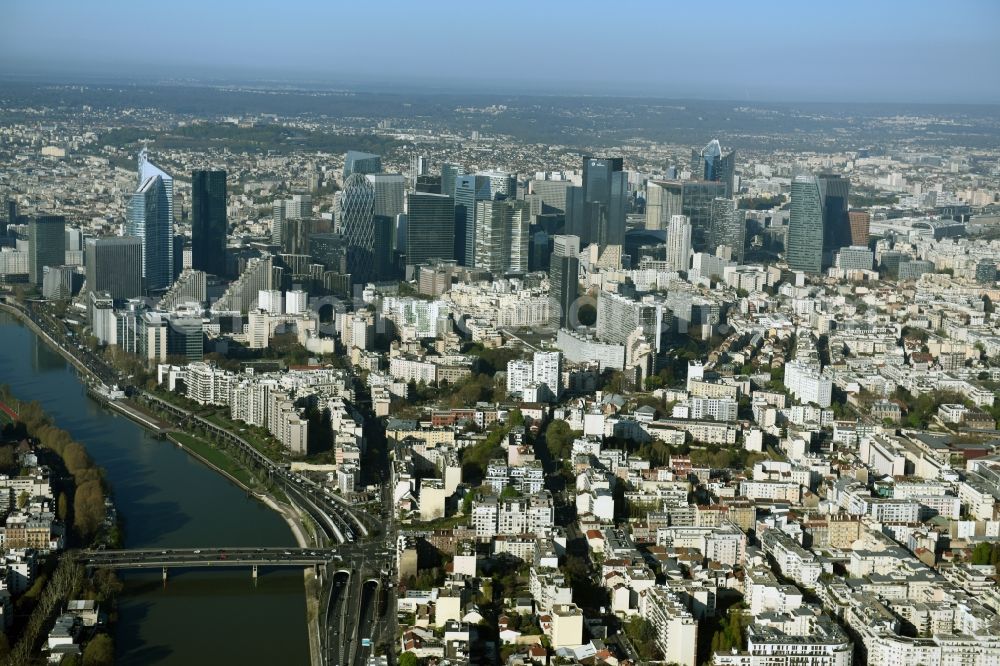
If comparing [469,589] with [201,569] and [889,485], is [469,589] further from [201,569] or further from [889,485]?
[889,485]

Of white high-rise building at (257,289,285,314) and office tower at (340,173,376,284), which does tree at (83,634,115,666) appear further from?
office tower at (340,173,376,284)

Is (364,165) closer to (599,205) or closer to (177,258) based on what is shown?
(599,205)

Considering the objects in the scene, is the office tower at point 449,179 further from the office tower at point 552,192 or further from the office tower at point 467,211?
the office tower at point 552,192

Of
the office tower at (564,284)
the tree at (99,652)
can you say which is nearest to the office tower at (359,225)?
the office tower at (564,284)

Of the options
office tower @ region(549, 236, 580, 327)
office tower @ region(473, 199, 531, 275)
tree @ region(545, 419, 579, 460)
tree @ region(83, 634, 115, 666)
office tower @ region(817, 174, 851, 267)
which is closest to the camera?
tree @ region(83, 634, 115, 666)

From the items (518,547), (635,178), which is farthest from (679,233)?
(518,547)

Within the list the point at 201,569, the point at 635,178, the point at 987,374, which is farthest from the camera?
the point at 635,178

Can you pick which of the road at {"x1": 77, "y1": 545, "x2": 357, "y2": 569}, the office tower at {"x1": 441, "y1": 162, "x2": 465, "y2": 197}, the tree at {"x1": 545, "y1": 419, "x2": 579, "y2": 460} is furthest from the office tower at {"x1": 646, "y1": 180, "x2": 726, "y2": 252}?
the road at {"x1": 77, "y1": 545, "x2": 357, "y2": 569}
